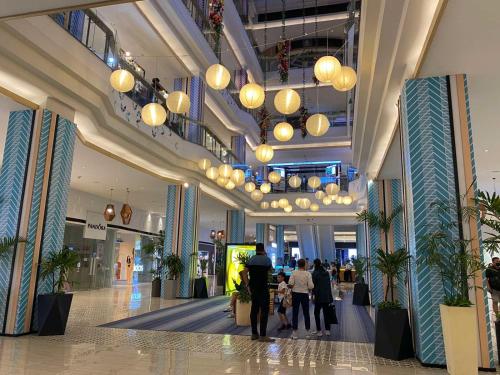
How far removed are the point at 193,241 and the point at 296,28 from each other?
1145cm

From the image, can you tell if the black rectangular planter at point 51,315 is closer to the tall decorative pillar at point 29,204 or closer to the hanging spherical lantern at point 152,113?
the tall decorative pillar at point 29,204

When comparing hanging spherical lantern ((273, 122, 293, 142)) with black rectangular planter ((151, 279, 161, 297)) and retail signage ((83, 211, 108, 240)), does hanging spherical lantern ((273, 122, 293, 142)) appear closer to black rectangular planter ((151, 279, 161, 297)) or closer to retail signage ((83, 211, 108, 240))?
black rectangular planter ((151, 279, 161, 297))

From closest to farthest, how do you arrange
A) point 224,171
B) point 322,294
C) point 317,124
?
point 322,294 → point 317,124 → point 224,171

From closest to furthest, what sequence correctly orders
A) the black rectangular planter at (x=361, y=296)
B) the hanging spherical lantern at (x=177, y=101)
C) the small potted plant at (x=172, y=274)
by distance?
1. the hanging spherical lantern at (x=177, y=101)
2. the black rectangular planter at (x=361, y=296)
3. the small potted plant at (x=172, y=274)

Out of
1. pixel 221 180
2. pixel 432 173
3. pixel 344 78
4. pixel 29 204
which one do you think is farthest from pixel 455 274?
pixel 221 180

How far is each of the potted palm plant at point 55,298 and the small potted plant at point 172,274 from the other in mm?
5762

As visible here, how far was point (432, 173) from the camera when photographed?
17.3 feet

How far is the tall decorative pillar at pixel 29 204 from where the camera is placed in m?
6.18

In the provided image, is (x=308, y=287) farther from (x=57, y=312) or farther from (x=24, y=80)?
(x=24, y=80)

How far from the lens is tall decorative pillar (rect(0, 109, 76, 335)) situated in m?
6.18

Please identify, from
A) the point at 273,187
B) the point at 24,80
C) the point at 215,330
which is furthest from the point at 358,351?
the point at 273,187

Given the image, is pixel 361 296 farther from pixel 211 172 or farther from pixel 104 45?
pixel 104 45

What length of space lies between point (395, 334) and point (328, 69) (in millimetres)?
3684

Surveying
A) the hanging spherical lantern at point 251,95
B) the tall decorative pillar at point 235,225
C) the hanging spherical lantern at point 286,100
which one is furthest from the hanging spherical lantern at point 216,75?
the tall decorative pillar at point 235,225
